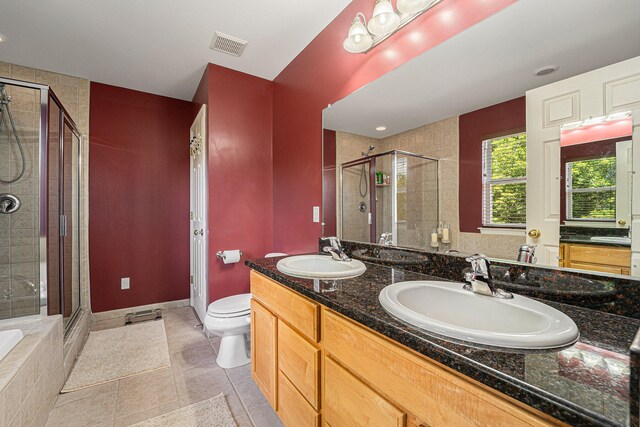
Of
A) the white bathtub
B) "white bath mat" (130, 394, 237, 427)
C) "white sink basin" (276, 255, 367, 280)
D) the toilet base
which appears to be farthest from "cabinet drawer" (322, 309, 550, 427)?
the white bathtub

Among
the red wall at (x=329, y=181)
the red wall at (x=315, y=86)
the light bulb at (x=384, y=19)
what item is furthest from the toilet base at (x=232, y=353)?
the light bulb at (x=384, y=19)

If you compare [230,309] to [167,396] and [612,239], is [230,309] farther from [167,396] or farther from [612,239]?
[612,239]

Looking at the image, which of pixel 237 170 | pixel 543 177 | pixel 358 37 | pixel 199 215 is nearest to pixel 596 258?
pixel 543 177

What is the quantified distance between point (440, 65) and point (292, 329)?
4.41 feet

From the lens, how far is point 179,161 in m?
3.21

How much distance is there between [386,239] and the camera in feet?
4.92

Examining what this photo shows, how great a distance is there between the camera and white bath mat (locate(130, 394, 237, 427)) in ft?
4.66

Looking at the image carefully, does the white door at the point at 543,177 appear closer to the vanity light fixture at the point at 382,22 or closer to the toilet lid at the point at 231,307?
the vanity light fixture at the point at 382,22

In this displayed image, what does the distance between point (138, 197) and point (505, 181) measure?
3.36 metres

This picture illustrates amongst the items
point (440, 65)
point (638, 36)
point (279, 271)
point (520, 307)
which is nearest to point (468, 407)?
point (520, 307)

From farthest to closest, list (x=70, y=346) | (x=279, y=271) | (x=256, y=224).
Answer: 1. (x=256, y=224)
2. (x=70, y=346)
3. (x=279, y=271)

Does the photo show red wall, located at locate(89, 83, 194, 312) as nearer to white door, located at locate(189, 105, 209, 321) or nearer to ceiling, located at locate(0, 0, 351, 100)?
white door, located at locate(189, 105, 209, 321)

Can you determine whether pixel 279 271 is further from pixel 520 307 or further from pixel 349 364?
pixel 520 307

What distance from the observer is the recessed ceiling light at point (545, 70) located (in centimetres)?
87
